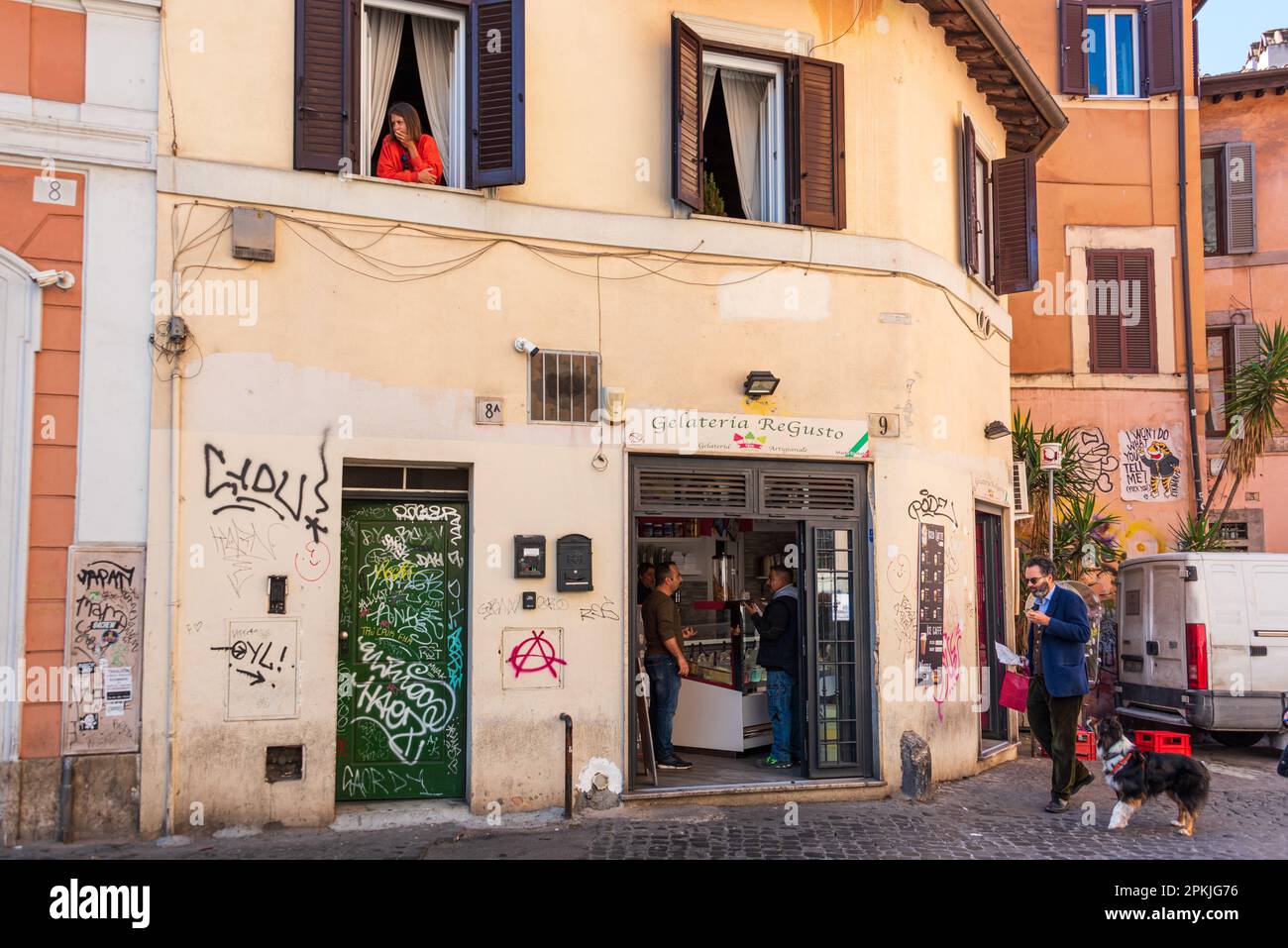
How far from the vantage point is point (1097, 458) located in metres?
16.5

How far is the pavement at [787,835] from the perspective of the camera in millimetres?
7504

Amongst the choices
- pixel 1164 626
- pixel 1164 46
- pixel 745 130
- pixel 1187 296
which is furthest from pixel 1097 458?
pixel 745 130

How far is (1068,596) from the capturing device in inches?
340

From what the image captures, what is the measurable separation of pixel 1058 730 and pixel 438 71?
708 cm

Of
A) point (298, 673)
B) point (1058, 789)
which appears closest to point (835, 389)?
point (1058, 789)

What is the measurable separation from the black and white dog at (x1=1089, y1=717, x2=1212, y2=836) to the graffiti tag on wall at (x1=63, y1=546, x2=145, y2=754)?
22.3 feet

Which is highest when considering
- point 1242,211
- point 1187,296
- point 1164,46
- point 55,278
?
point 1164,46

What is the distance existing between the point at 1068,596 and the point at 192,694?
6.41 meters

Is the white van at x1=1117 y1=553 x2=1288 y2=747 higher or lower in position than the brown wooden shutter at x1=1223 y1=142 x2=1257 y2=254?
lower

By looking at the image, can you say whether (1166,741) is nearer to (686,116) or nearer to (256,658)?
(686,116)

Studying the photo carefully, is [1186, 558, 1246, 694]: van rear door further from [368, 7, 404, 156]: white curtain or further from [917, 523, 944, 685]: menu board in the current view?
[368, 7, 404, 156]: white curtain

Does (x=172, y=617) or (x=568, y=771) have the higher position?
(x=172, y=617)

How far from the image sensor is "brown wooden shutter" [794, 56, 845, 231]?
384 inches

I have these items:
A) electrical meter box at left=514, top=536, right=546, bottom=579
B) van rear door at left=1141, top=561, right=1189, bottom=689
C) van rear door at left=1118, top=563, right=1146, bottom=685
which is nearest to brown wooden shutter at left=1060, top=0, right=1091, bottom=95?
van rear door at left=1118, top=563, right=1146, bottom=685
